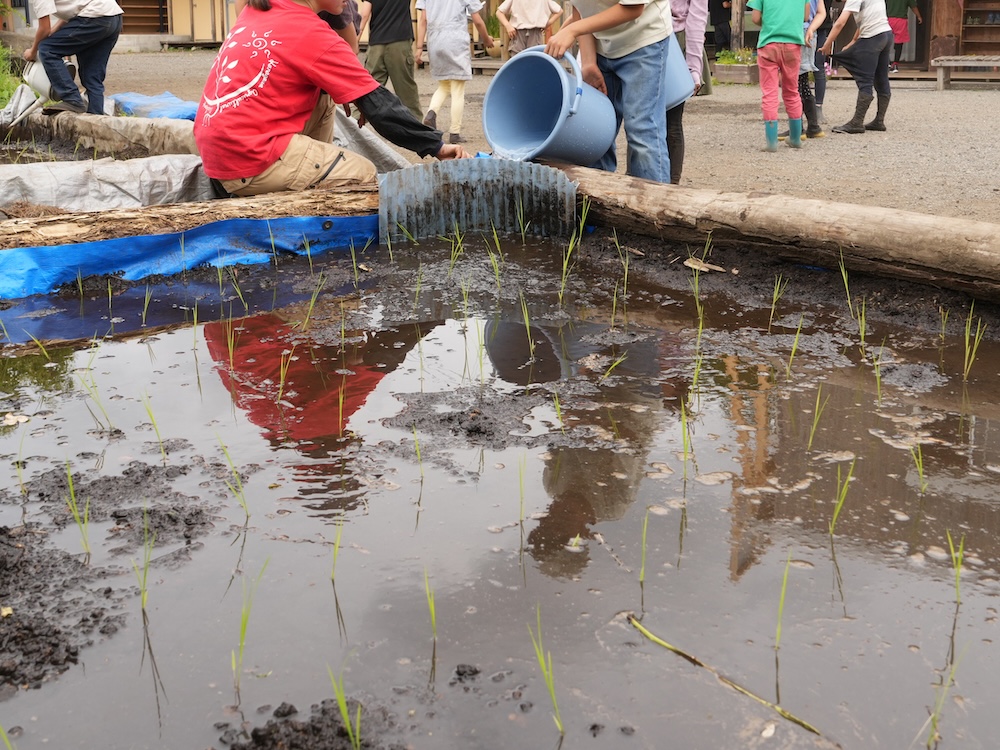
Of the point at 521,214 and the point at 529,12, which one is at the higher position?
the point at 529,12

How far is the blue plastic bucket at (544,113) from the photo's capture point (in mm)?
4652

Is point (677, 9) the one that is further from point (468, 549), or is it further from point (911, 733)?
point (911, 733)

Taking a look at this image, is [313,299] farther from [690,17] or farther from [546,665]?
[690,17]

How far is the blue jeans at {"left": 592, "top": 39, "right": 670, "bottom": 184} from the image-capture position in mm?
4516

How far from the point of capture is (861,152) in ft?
23.9

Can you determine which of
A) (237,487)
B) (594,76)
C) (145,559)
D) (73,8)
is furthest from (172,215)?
(73,8)

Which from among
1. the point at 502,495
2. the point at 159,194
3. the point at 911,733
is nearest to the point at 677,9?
the point at 159,194

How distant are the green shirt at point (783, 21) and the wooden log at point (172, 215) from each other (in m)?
3.90

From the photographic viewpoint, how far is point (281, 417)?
274cm

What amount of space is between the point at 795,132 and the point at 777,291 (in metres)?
4.29

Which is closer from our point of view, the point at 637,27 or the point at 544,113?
the point at 637,27

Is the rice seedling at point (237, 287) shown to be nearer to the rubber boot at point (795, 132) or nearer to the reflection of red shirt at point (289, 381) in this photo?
the reflection of red shirt at point (289, 381)

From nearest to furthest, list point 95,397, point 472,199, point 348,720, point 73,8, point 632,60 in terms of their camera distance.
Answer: point 348,720 < point 95,397 < point 632,60 < point 472,199 < point 73,8

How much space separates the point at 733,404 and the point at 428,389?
0.89 meters
